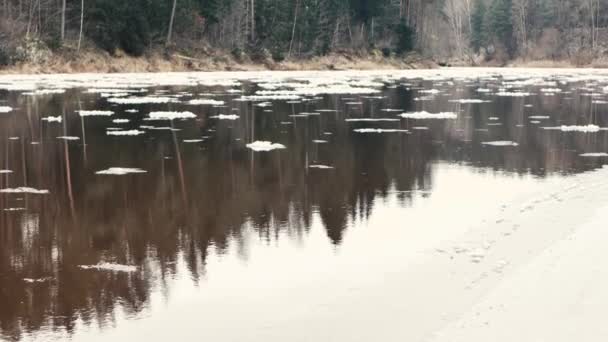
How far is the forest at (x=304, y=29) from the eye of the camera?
55625 mm

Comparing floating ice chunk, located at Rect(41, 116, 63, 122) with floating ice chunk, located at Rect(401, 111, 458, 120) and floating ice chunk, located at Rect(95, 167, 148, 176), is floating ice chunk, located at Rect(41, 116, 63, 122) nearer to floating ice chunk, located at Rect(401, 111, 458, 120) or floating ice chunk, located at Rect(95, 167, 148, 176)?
floating ice chunk, located at Rect(95, 167, 148, 176)

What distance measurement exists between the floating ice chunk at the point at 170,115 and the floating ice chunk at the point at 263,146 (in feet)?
20.0

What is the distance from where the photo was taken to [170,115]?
2236 centimetres

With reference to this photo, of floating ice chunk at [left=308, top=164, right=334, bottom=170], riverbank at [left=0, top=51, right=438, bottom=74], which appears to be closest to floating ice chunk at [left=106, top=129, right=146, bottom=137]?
floating ice chunk at [left=308, top=164, right=334, bottom=170]

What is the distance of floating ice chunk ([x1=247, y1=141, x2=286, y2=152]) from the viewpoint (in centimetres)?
1562

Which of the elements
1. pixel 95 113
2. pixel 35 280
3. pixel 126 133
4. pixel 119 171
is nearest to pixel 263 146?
pixel 126 133

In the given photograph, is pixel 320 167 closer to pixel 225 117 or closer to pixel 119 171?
pixel 119 171

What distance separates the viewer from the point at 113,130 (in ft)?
60.5

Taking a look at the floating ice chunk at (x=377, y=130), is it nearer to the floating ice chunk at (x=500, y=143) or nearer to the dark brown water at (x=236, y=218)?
the dark brown water at (x=236, y=218)

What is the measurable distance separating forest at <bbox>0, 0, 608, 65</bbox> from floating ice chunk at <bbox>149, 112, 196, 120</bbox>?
30.7m

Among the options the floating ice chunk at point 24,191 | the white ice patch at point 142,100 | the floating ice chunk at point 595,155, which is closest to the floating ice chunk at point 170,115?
the white ice patch at point 142,100

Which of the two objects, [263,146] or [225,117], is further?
[225,117]

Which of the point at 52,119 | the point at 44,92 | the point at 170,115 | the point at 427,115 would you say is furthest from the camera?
the point at 44,92

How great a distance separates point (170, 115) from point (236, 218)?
1342cm
